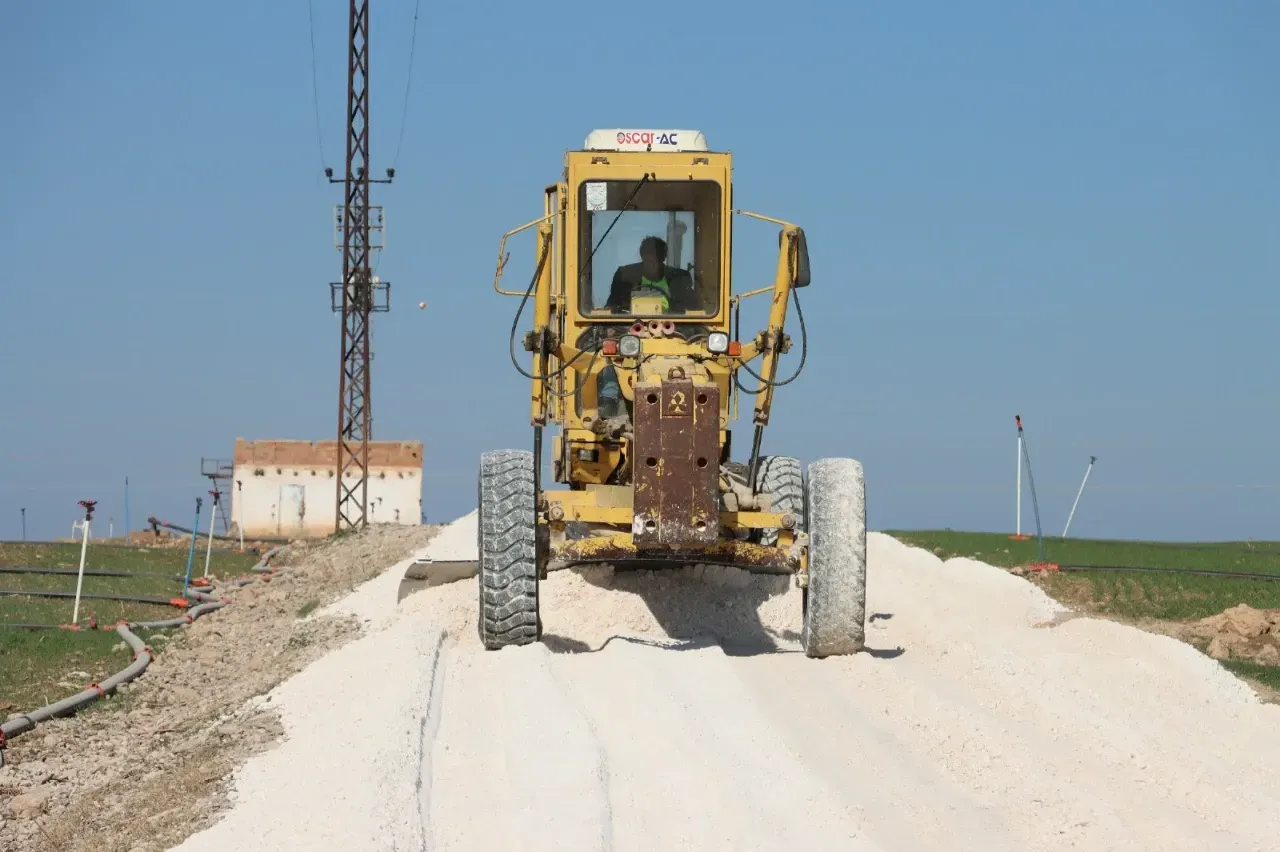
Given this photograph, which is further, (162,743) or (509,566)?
(509,566)

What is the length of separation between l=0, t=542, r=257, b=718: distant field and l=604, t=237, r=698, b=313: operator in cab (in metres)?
5.19

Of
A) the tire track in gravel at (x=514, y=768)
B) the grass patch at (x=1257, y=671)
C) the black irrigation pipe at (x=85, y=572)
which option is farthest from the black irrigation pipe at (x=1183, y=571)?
the black irrigation pipe at (x=85, y=572)

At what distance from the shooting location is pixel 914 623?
1510cm

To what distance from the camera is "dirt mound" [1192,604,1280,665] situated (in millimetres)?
15070

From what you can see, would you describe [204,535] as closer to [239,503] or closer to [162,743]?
[239,503]

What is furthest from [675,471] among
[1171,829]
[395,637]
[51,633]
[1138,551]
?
[1138,551]

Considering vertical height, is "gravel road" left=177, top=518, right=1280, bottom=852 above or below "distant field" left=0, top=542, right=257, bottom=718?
above

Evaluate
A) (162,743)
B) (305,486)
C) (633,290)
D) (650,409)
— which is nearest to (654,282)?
(633,290)

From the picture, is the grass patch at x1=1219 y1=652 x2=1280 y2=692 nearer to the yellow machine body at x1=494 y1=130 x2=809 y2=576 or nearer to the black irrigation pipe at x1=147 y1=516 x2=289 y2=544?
the yellow machine body at x1=494 y1=130 x2=809 y2=576

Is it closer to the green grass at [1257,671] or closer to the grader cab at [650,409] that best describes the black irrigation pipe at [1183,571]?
the green grass at [1257,671]

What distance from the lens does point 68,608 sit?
59.6 feet

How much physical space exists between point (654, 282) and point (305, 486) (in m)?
26.9

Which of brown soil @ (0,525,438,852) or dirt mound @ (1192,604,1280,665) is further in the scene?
dirt mound @ (1192,604,1280,665)

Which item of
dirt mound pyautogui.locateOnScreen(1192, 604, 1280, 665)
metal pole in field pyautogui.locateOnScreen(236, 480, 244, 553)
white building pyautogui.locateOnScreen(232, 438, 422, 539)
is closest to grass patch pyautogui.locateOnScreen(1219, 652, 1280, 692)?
dirt mound pyautogui.locateOnScreen(1192, 604, 1280, 665)
